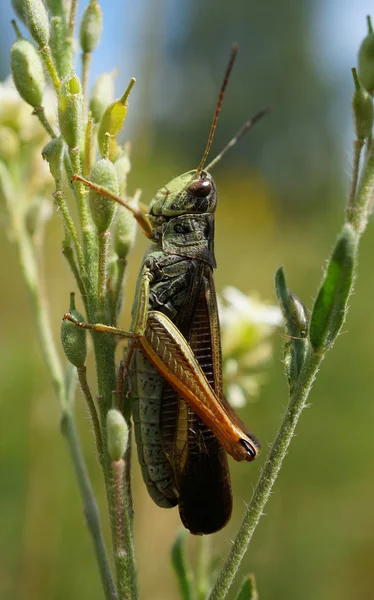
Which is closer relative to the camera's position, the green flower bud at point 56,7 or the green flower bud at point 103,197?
the green flower bud at point 103,197

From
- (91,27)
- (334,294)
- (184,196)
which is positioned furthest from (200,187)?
(334,294)

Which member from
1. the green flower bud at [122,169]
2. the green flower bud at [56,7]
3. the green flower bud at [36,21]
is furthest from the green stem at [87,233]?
the green flower bud at [56,7]

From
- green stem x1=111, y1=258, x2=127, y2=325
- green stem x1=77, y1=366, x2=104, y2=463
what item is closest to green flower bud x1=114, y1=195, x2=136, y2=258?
green stem x1=111, y1=258, x2=127, y2=325

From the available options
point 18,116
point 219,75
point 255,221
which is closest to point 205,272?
point 18,116

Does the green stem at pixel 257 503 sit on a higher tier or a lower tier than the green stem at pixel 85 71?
lower

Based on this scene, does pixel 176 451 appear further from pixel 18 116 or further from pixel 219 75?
pixel 219 75

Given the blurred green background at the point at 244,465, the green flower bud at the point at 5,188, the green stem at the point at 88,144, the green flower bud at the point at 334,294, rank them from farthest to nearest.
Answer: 1. the blurred green background at the point at 244,465
2. the green flower bud at the point at 5,188
3. the green stem at the point at 88,144
4. the green flower bud at the point at 334,294

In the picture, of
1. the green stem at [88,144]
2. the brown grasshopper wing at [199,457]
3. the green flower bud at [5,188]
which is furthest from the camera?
the green flower bud at [5,188]

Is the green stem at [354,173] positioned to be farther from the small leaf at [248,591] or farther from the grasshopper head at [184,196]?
the small leaf at [248,591]

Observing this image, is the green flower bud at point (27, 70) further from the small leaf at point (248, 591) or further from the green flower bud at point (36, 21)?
the small leaf at point (248, 591)
